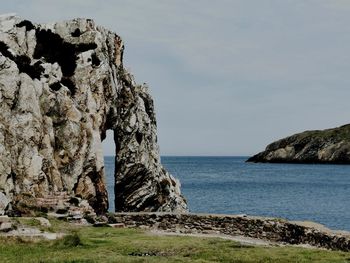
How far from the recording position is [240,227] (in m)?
43.5

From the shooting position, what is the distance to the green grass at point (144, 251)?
28562 millimetres

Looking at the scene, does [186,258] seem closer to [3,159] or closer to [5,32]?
[3,159]

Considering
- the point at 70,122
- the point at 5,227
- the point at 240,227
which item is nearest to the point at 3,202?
the point at 5,227

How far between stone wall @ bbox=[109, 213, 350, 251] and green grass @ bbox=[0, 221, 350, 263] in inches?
231

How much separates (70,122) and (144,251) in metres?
25.4

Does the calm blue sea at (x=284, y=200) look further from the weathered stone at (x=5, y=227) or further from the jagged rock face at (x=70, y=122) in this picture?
the weathered stone at (x=5, y=227)

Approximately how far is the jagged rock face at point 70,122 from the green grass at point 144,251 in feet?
42.1

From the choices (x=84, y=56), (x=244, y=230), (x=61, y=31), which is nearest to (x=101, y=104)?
(x=84, y=56)

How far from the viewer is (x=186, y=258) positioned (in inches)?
1160

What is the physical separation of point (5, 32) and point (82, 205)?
1894cm

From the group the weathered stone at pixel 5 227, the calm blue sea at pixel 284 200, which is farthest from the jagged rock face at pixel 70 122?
the calm blue sea at pixel 284 200

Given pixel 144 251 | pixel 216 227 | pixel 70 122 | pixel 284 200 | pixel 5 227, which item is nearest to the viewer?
pixel 144 251

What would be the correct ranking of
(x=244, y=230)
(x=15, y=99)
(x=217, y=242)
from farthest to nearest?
1. (x=15, y=99)
2. (x=244, y=230)
3. (x=217, y=242)

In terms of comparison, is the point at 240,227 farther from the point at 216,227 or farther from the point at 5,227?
the point at 5,227
